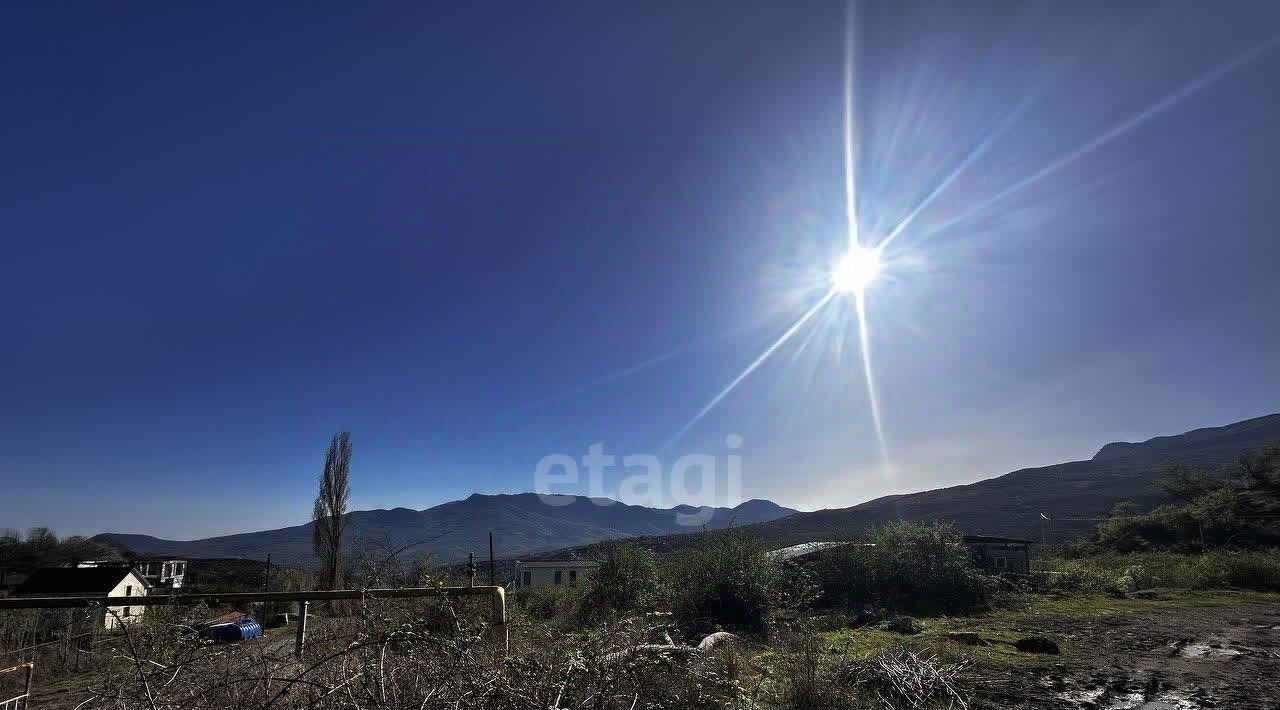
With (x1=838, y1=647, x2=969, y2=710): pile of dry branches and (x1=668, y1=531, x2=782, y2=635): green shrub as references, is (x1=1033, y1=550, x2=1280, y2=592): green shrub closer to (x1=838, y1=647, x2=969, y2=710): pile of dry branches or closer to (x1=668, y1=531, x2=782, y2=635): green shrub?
(x1=668, y1=531, x2=782, y2=635): green shrub

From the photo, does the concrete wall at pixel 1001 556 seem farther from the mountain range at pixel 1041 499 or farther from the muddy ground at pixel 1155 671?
the mountain range at pixel 1041 499

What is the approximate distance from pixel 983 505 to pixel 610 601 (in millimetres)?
85419

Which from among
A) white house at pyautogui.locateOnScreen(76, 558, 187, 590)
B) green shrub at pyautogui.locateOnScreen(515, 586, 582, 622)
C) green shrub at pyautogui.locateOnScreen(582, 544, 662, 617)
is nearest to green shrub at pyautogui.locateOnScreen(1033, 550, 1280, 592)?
green shrub at pyautogui.locateOnScreen(582, 544, 662, 617)

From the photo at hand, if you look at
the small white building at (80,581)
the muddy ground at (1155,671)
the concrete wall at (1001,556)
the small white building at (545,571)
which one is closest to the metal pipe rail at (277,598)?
the muddy ground at (1155,671)

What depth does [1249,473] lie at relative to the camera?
39.6 meters

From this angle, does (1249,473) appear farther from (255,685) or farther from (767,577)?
(255,685)

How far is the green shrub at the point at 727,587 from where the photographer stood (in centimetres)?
1583

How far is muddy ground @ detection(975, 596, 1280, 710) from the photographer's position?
22.4ft

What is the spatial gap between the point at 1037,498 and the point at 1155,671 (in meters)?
91.2

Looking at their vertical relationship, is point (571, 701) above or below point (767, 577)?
above

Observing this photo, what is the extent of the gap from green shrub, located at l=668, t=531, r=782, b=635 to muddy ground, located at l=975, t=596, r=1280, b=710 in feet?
21.0

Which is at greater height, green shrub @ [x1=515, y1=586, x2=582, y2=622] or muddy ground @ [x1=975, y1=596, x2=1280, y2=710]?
muddy ground @ [x1=975, y1=596, x2=1280, y2=710]

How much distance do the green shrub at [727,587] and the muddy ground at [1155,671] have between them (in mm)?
6413

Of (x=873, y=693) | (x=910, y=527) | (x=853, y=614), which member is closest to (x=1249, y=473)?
(x=910, y=527)
